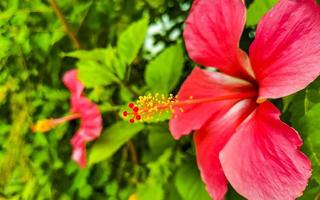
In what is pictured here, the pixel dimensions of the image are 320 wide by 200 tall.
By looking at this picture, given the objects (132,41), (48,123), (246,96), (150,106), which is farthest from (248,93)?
(48,123)

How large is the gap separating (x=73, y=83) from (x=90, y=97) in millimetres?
40

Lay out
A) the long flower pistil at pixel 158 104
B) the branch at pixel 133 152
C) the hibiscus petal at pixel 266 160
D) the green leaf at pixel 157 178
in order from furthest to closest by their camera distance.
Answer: the branch at pixel 133 152 → the green leaf at pixel 157 178 → the long flower pistil at pixel 158 104 → the hibiscus petal at pixel 266 160

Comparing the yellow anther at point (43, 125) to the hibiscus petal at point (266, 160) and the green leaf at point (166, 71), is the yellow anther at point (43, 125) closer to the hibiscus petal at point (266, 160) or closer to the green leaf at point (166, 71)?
the green leaf at point (166, 71)

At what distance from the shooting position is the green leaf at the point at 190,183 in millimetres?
631

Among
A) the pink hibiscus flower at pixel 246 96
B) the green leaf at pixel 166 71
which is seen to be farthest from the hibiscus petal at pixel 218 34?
the green leaf at pixel 166 71

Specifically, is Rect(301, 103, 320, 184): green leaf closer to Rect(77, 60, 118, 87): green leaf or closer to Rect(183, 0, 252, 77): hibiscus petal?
Rect(183, 0, 252, 77): hibiscus petal

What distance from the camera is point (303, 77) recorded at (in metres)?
0.48

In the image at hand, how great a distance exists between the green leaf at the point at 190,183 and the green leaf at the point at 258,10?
19cm

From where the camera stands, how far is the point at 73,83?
2.60 feet

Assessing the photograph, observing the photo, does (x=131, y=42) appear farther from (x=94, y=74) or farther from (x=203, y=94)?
(x=203, y=94)

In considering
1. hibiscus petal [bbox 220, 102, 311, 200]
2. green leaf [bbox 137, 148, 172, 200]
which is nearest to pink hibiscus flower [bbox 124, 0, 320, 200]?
hibiscus petal [bbox 220, 102, 311, 200]

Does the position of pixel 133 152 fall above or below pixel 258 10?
below

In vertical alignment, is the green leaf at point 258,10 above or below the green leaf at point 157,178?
above

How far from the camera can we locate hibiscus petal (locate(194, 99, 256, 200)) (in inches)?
21.6
